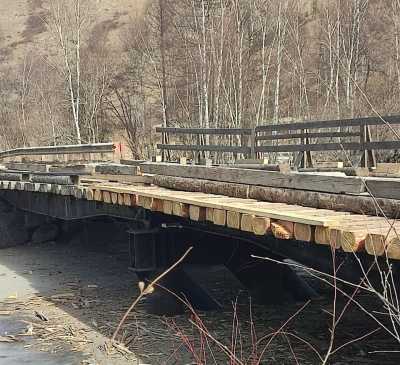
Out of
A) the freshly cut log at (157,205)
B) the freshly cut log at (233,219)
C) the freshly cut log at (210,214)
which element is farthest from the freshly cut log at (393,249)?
the freshly cut log at (157,205)

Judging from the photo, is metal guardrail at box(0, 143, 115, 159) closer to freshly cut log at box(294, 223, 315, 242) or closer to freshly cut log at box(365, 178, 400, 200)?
freshly cut log at box(294, 223, 315, 242)

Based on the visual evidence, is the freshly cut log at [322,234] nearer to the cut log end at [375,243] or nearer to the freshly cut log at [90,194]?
the cut log end at [375,243]

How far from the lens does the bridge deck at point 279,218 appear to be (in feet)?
16.3

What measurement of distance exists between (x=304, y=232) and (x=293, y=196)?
1324 millimetres

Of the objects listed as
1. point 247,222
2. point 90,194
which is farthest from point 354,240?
point 90,194

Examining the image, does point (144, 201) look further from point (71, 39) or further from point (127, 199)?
point (71, 39)

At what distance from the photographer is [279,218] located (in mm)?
6086

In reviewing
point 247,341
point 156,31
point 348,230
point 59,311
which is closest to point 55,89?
point 156,31

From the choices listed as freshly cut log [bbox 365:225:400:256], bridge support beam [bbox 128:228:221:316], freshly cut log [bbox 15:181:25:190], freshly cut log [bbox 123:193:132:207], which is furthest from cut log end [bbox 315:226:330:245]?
freshly cut log [bbox 15:181:25:190]

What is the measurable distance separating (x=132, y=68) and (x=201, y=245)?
37.5m

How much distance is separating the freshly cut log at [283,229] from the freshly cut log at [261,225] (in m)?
0.06

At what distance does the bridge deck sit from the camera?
16.3 feet

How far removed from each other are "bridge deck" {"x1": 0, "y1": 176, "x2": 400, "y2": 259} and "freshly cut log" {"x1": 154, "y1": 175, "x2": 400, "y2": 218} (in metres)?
0.11

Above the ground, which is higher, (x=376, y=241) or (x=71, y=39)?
(x=71, y=39)
